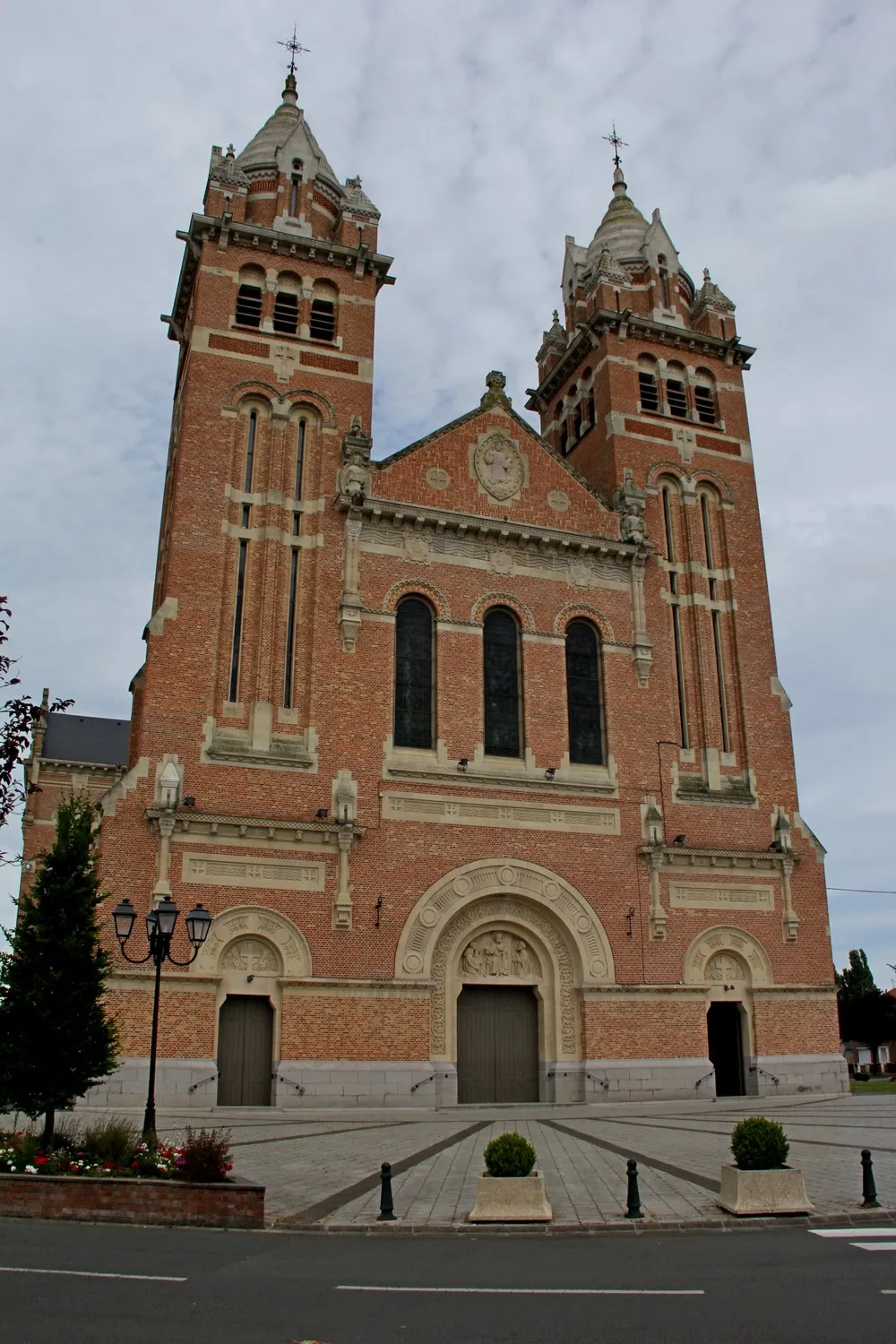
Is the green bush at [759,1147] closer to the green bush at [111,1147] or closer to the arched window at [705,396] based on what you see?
the green bush at [111,1147]

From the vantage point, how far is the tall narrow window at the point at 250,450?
98.7 ft

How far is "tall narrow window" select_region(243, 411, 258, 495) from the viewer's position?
30.1m

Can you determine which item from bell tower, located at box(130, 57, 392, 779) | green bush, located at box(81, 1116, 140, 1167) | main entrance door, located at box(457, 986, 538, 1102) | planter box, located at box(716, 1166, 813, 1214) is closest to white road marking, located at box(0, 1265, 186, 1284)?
green bush, located at box(81, 1116, 140, 1167)

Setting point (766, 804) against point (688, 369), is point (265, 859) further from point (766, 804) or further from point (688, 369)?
point (688, 369)

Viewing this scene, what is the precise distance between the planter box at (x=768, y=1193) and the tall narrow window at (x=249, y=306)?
2690 cm

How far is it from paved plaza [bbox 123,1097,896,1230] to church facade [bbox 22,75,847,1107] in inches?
84.1

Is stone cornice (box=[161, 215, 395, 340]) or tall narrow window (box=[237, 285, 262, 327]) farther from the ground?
stone cornice (box=[161, 215, 395, 340])

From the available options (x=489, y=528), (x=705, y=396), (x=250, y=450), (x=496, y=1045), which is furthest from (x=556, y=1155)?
(x=705, y=396)

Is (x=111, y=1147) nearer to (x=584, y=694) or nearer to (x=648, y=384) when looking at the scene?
(x=584, y=694)

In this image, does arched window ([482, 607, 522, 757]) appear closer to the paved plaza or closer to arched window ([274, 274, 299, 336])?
the paved plaza

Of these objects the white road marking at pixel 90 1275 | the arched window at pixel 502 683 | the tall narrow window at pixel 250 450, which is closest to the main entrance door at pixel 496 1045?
the arched window at pixel 502 683

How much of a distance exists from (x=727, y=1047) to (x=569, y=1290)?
2273cm

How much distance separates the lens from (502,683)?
3025 centimetres

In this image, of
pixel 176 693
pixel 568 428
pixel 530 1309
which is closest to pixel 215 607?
pixel 176 693
